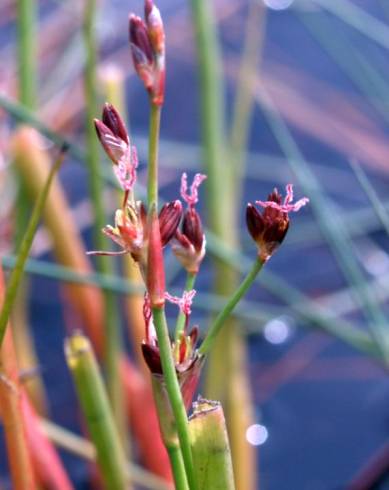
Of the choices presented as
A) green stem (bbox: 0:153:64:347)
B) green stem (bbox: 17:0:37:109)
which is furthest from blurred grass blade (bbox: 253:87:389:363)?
green stem (bbox: 0:153:64:347)

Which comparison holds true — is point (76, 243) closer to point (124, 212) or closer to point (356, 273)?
point (356, 273)

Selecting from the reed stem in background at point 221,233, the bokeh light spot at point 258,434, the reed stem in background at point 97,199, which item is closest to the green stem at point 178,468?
the reed stem in background at point 97,199

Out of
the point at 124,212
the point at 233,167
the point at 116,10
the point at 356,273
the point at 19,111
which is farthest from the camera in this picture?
the point at 116,10

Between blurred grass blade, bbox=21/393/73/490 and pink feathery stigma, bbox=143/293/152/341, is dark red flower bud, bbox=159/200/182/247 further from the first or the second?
blurred grass blade, bbox=21/393/73/490

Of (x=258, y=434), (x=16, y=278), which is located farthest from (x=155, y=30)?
(x=258, y=434)

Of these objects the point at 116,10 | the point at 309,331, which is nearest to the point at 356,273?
the point at 309,331

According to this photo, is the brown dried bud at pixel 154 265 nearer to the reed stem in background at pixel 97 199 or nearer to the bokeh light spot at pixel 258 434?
the reed stem in background at pixel 97 199
